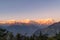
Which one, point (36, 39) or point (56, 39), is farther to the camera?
point (36, 39)

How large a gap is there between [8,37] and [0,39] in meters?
6.23

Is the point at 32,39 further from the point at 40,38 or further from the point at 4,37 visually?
the point at 4,37

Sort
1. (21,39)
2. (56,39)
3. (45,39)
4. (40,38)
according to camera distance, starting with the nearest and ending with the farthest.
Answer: (56,39)
(45,39)
(40,38)
(21,39)

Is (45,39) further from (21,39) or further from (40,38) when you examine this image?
(21,39)

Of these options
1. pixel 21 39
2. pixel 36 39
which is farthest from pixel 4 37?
pixel 36 39

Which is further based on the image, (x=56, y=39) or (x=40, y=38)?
(x=40, y=38)

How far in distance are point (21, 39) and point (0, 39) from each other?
16315mm

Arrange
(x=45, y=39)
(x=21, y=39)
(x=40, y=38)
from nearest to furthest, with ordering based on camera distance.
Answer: (x=45, y=39) → (x=40, y=38) → (x=21, y=39)

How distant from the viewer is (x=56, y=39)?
327ft

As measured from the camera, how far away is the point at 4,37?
401 feet

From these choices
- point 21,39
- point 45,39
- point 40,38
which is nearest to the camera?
point 45,39

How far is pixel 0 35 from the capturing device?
125 m

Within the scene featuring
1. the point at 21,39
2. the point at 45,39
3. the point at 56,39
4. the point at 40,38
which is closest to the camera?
the point at 56,39

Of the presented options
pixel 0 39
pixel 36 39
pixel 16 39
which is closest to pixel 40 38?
pixel 36 39
